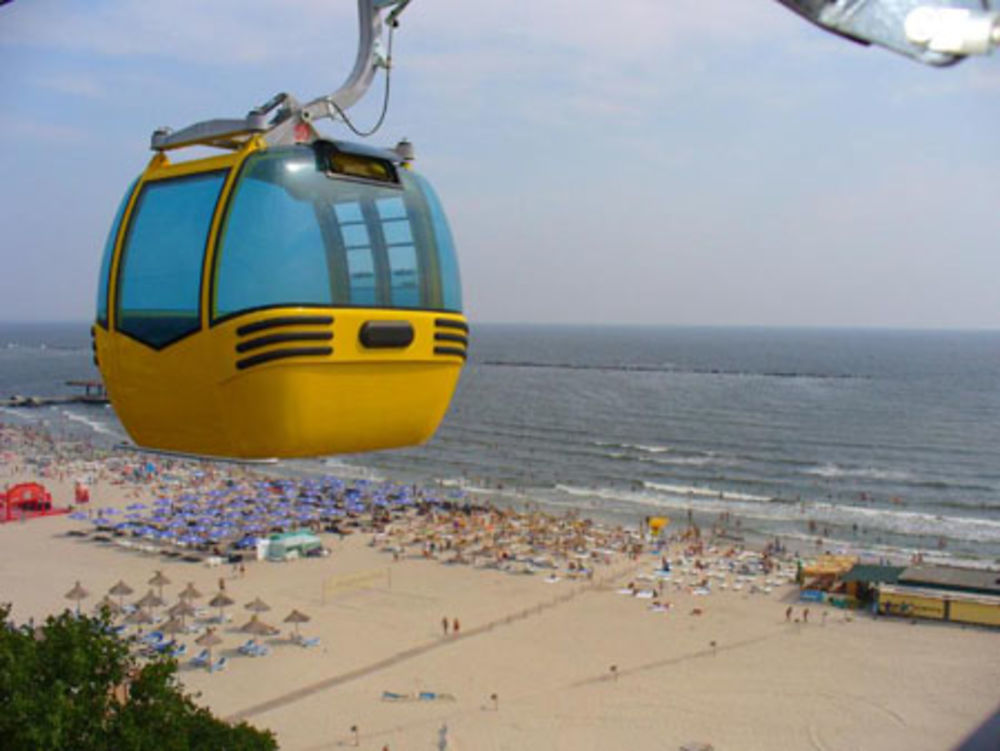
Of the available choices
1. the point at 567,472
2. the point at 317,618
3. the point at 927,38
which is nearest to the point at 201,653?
the point at 317,618

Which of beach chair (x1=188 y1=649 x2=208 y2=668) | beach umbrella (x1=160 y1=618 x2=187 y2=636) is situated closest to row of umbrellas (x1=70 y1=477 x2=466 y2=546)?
beach umbrella (x1=160 y1=618 x2=187 y2=636)

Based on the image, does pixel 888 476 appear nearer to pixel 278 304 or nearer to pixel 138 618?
pixel 138 618

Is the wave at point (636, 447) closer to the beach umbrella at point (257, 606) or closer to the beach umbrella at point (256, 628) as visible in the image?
the beach umbrella at point (257, 606)

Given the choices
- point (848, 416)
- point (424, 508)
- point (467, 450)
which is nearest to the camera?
point (424, 508)

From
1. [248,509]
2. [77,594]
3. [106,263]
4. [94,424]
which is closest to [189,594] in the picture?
[77,594]

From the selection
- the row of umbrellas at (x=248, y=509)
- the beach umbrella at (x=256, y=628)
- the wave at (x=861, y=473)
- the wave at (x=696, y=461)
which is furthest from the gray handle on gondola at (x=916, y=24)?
the wave at (x=696, y=461)

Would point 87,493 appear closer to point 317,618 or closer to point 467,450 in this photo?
point 317,618

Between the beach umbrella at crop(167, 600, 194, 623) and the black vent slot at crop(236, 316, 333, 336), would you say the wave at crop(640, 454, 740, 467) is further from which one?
the black vent slot at crop(236, 316, 333, 336)
